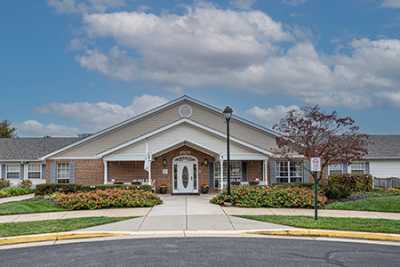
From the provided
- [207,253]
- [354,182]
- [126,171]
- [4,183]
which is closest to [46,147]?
[4,183]

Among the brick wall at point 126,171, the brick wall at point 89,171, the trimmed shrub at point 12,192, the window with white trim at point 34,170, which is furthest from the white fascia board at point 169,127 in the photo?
the window with white trim at point 34,170

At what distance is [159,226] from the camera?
584 inches

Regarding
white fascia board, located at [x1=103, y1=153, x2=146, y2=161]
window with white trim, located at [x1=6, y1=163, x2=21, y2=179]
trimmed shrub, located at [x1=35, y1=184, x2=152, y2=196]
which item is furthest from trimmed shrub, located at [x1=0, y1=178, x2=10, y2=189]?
white fascia board, located at [x1=103, y1=153, x2=146, y2=161]

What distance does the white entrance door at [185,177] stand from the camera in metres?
29.7

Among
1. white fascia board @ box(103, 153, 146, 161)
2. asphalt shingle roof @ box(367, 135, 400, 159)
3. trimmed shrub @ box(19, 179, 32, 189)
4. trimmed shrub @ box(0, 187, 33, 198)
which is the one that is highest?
asphalt shingle roof @ box(367, 135, 400, 159)

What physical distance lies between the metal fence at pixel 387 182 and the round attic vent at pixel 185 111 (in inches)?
534

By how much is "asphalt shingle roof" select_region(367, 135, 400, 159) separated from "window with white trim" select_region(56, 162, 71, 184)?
20486 mm

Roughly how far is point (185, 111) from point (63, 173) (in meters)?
8.87

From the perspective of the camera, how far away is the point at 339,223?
582 inches

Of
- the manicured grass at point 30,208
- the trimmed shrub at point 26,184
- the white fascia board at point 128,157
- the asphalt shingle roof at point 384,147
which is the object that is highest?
the asphalt shingle roof at point 384,147

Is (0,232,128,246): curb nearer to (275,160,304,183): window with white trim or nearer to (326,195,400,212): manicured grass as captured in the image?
(326,195,400,212): manicured grass

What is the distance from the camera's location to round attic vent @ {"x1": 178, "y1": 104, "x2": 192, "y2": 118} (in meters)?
31.2

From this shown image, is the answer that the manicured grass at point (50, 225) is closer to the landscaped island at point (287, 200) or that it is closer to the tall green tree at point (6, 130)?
the landscaped island at point (287, 200)

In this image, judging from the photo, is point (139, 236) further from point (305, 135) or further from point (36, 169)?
point (36, 169)
